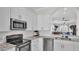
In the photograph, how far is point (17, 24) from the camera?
118cm

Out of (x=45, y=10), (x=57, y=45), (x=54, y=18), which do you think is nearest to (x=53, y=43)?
(x=57, y=45)

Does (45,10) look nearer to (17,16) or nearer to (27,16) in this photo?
(27,16)

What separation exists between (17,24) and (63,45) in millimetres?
618

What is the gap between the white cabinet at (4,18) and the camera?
1.10 meters

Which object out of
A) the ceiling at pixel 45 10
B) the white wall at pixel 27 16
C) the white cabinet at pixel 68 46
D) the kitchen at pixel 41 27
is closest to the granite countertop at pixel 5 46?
the kitchen at pixel 41 27

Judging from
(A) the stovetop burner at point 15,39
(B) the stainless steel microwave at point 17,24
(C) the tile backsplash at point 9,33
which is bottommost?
(A) the stovetop burner at point 15,39

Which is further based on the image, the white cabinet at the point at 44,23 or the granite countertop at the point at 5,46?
the white cabinet at the point at 44,23

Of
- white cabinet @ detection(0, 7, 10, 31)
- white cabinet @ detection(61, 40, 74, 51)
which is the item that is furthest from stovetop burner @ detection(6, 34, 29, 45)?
white cabinet @ detection(61, 40, 74, 51)

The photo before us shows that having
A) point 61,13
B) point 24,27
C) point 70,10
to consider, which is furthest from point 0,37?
point 70,10

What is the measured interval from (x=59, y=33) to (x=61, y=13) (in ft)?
0.79

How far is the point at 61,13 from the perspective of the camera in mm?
1154

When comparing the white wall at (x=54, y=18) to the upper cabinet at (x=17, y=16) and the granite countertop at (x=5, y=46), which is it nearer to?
the upper cabinet at (x=17, y=16)
